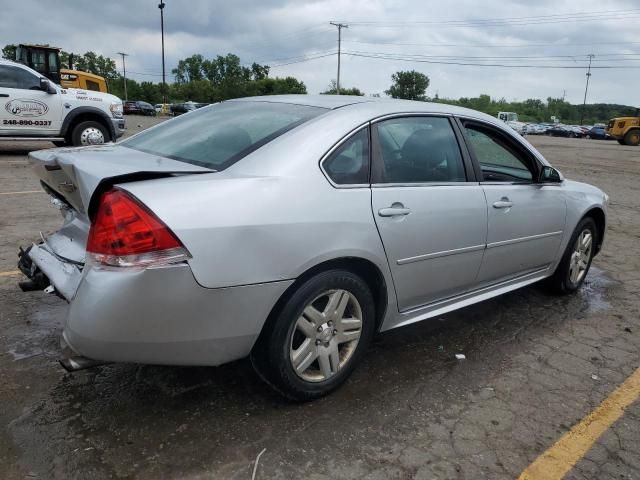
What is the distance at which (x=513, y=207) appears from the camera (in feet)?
11.6

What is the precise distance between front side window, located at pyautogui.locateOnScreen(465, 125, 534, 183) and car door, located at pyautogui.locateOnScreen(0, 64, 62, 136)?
412 inches

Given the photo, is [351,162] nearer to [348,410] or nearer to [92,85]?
[348,410]

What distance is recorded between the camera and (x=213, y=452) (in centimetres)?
231

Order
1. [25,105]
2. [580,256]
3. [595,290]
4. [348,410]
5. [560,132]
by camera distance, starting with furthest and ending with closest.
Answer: [560,132]
[25,105]
[595,290]
[580,256]
[348,410]

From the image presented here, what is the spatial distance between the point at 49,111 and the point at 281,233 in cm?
1102

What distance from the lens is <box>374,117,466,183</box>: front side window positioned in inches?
115

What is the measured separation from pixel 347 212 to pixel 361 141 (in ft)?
1.53

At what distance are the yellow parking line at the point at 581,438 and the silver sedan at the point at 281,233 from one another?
94 centimetres

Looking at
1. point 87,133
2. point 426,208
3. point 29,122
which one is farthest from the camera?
point 87,133

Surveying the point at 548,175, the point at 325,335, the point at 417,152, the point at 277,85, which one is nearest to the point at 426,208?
the point at 417,152

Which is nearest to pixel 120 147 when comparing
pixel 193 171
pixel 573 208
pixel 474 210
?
pixel 193 171

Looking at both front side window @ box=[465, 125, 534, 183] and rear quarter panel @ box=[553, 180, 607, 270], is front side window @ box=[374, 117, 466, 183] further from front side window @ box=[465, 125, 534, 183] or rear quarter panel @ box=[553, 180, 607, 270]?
rear quarter panel @ box=[553, 180, 607, 270]

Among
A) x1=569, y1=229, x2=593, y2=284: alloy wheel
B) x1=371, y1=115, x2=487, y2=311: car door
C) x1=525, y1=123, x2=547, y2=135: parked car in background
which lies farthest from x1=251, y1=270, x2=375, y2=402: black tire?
x1=525, y1=123, x2=547, y2=135: parked car in background

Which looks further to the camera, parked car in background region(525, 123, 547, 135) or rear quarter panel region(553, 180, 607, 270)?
parked car in background region(525, 123, 547, 135)
